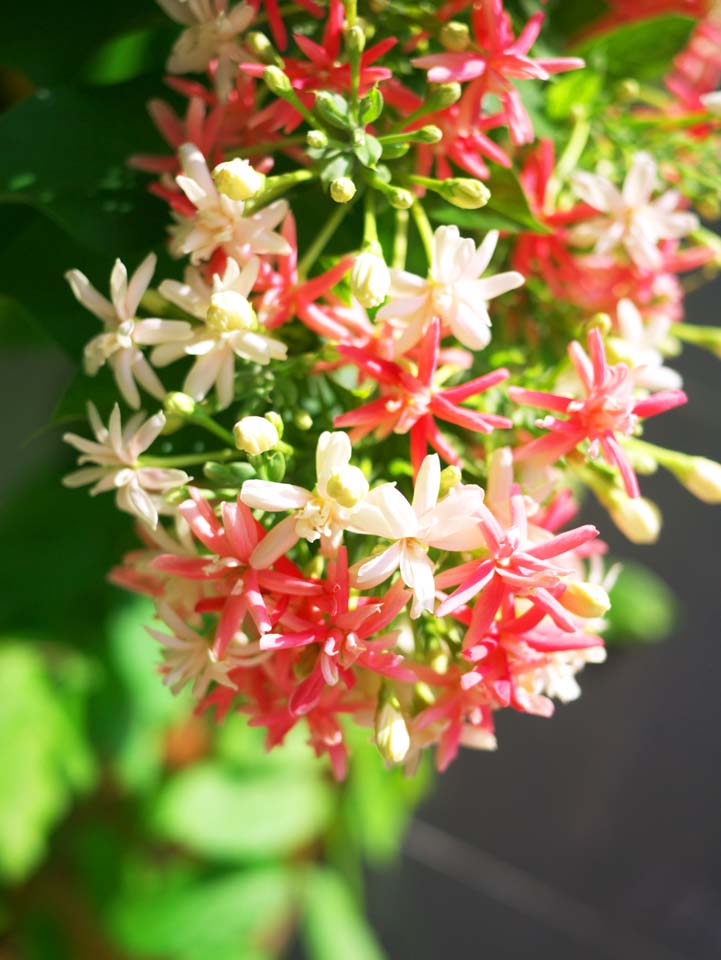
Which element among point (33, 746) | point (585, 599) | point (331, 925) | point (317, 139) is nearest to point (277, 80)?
point (317, 139)

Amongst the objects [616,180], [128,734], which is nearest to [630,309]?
[616,180]

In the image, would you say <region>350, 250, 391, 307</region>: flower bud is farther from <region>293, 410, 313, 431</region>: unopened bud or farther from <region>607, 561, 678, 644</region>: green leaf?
<region>607, 561, 678, 644</region>: green leaf

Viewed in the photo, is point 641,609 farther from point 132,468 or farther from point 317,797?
point 132,468

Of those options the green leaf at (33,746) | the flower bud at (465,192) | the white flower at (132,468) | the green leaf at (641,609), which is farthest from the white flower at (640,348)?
the green leaf at (641,609)

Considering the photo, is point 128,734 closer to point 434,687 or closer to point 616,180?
point 434,687

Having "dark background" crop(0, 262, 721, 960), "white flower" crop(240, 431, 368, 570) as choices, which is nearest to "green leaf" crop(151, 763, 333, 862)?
"dark background" crop(0, 262, 721, 960)

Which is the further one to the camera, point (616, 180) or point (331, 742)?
point (616, 180)
